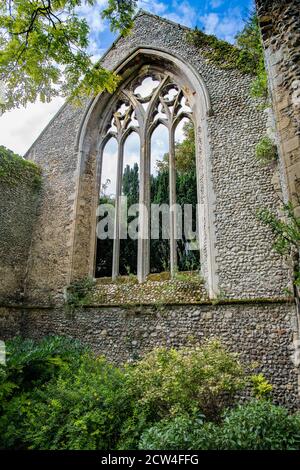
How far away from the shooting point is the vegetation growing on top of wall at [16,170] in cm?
758

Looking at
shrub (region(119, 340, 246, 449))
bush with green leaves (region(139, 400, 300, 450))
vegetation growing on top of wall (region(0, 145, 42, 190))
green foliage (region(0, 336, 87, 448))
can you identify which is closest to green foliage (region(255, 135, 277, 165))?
shrub (region(119, 340, 246, 449))

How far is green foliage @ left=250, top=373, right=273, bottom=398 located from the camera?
4.25 meters

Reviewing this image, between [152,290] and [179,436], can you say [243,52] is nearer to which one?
[152,290]

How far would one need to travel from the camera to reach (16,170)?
7.80 metres

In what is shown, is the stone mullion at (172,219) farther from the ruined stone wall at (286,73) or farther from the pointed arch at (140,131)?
the ruined stone wall at (286,73)

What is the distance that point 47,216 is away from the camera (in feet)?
25.5

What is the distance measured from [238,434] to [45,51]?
502 centimetres

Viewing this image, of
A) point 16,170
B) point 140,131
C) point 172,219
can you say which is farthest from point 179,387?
point 16,170

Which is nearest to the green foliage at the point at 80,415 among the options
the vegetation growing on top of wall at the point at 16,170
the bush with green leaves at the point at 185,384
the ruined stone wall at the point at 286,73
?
the bush with green leaves at the point at 185,384

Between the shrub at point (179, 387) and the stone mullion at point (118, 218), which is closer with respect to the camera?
the shrub at point (179, 387)

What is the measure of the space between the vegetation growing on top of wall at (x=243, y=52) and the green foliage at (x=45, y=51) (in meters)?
3.23

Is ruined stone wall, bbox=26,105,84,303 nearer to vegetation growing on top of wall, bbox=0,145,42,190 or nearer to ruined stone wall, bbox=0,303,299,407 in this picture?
vegetation growing on top of wall, bbox=0,145,42,190
